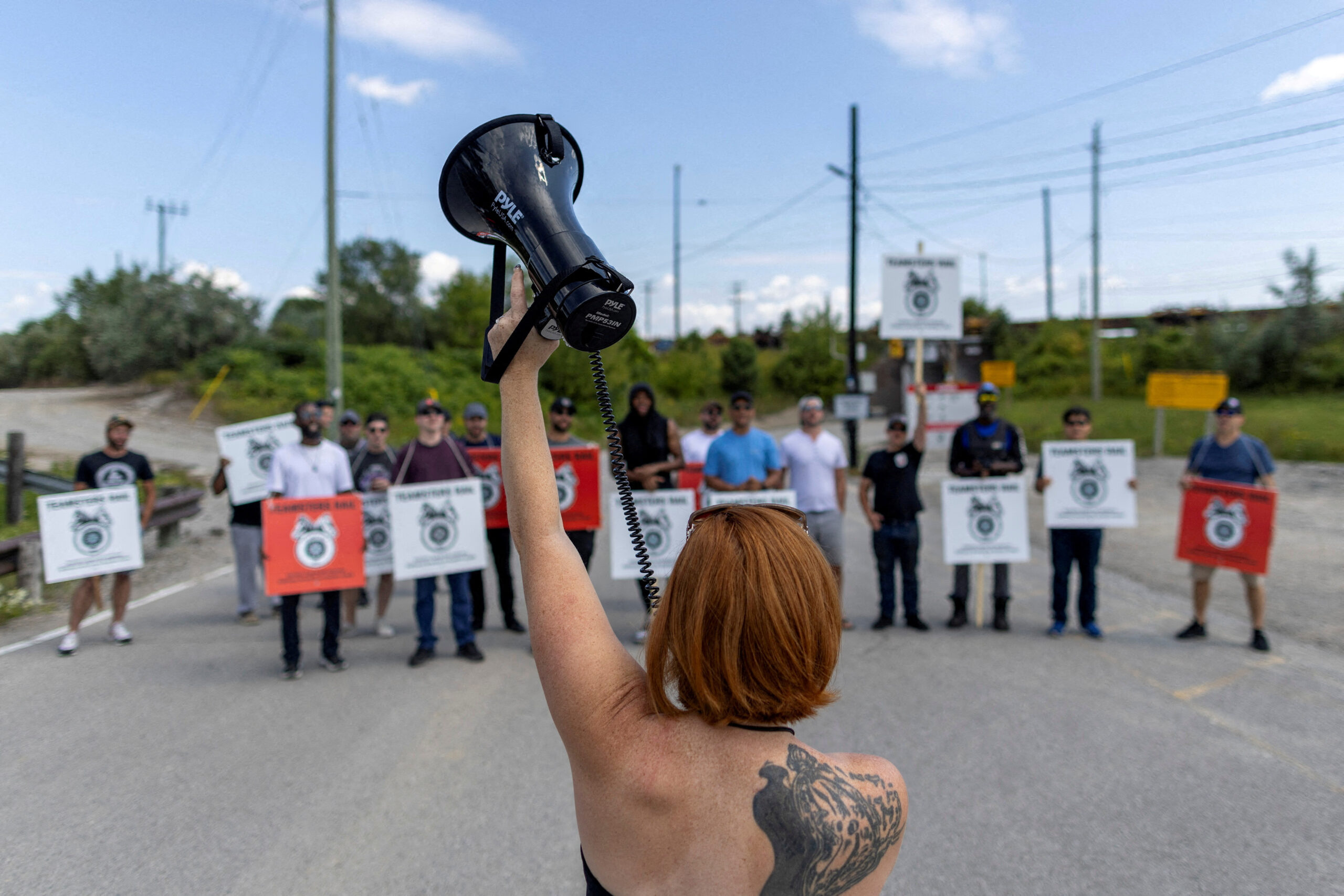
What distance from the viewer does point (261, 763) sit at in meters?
4.73

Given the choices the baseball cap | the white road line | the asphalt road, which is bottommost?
the asphalt road

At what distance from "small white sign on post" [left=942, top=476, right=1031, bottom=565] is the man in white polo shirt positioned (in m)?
0.98

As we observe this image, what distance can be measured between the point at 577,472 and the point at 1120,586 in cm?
623

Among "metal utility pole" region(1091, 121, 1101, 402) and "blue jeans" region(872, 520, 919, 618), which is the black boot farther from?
"metal utility pole" region(1091, 121, 1101, 402)

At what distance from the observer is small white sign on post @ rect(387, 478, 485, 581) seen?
7.05 m

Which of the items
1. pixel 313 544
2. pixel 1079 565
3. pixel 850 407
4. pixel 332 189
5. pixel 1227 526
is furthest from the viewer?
pixel 850 407

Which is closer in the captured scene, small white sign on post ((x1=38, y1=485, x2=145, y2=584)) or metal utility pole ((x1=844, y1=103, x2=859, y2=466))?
small white sign on post ((x1=38, y1=485, x2=145, y2=584))

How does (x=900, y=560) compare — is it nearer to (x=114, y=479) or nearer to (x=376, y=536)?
(x=376, y=536)

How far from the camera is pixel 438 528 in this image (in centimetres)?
712

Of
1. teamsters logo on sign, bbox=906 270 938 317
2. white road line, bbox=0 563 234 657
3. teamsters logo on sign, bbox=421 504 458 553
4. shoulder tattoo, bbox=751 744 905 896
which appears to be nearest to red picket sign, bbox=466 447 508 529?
teamsters logo on sign, bbox=421 504 458 553

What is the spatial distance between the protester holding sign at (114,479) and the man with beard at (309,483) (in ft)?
4.83

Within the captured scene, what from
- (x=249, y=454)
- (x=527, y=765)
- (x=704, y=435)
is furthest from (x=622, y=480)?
(x=249, y=454)

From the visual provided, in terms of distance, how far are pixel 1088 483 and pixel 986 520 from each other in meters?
0.96

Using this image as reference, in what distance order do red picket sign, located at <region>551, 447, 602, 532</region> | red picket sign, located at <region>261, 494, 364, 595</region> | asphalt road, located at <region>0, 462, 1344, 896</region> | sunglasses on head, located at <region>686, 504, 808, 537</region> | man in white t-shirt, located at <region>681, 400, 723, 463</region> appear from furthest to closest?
man in white t-shirt, located at <region>681, 400, 723, 463</region>, red picket sign, located at <region>551, 447, 602, 532</region>, red picket sign, located at <region>261, 494, 364, 595</region>, asphalt road, located at <region>0, 462, 1344, 896</region>, sunglasses on head, located at <region>686, 504, 808, 537</region>
